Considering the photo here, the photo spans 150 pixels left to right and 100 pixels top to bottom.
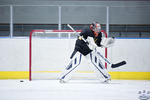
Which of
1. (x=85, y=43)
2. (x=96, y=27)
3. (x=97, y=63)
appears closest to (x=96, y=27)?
(x=96, y=27)

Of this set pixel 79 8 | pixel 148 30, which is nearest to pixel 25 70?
pixel 79 8

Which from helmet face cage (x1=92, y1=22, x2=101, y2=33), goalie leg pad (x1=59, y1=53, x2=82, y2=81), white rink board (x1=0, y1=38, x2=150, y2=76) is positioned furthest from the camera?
white rink board (x1=0, y1=38, x2=150, y2=76)

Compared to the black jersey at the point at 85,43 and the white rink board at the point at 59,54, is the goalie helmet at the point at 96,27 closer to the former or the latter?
the black jersey at the point at 85,43

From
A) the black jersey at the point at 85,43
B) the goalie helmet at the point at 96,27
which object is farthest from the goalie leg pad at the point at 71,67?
the goalie helmet at the point at 96,27

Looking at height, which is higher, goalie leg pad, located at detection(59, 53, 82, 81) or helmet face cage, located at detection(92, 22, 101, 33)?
helmet face cage, located at detection(92, 22, 101, 33)

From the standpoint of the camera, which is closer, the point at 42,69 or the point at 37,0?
the point at 42,69

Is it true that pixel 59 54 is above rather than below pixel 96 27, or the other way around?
below

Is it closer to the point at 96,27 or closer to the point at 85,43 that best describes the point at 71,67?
the point at 85,43

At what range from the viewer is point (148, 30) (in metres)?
7.72

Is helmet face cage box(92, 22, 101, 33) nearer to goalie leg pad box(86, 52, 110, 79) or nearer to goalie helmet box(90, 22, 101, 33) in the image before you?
goalie helmet box(90, 22, 101, 33)

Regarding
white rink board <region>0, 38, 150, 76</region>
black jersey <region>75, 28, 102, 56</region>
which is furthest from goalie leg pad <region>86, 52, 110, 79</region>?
white rink board <region>0, 38, 150, 76</region>

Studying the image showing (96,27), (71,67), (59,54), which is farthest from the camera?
(59,54)

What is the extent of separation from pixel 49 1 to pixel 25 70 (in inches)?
100

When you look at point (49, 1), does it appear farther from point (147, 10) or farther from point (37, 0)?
point (147, 10)
